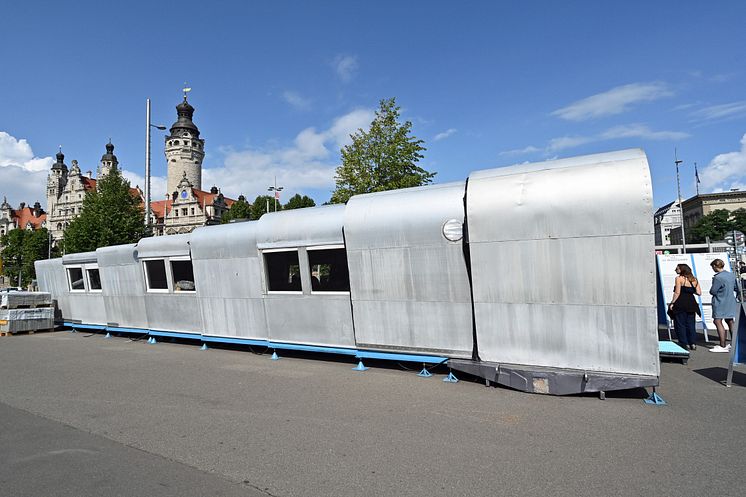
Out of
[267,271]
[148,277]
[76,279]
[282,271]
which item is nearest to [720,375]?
[282,271]

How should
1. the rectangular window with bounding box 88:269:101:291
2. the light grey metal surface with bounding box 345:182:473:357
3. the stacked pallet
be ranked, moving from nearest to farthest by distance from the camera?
the light grey metal surface with bounding box 345:182:473:357 → the rectangular window with bounding box 88:269:101:291 → the stacked pallet

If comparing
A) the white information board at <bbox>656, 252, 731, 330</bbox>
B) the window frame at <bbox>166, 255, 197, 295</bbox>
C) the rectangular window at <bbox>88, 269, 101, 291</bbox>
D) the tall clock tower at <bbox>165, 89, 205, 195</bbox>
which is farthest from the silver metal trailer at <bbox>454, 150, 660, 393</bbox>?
the tall clock tower at <bbox>165, 89, 205, 195</bbox>

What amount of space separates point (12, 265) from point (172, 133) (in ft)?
115

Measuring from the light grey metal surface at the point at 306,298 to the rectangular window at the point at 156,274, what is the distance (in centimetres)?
414

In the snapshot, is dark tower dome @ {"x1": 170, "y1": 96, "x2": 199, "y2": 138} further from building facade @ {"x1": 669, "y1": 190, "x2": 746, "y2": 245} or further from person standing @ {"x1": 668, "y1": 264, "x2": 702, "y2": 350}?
building facade @ {"x1": 669, "y1": 190, "x2": 746, "y2": 245}

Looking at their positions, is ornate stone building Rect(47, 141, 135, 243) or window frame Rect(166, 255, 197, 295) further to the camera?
ornate stone building Rect(47, 141, 135, 243)

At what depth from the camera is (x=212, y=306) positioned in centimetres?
1007

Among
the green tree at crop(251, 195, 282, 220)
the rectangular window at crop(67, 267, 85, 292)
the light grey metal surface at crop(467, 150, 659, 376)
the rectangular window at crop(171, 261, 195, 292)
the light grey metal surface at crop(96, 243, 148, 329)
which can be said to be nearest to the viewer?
the light grey metal surface at crop(467, 150, 659, 376)

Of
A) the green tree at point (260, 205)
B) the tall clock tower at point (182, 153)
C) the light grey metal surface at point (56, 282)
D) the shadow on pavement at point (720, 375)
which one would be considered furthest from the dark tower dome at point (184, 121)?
the shadow on pavement at point (720, 375)

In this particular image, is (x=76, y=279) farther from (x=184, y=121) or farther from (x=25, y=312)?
(x=184, y=121)

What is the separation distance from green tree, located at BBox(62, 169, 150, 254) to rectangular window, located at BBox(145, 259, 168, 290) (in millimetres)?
14977

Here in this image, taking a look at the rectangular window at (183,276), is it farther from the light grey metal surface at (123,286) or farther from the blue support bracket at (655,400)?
the blue support bracket at (655,400)

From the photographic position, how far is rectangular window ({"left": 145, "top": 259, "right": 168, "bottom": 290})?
1147cm

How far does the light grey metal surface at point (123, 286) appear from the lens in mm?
11922
